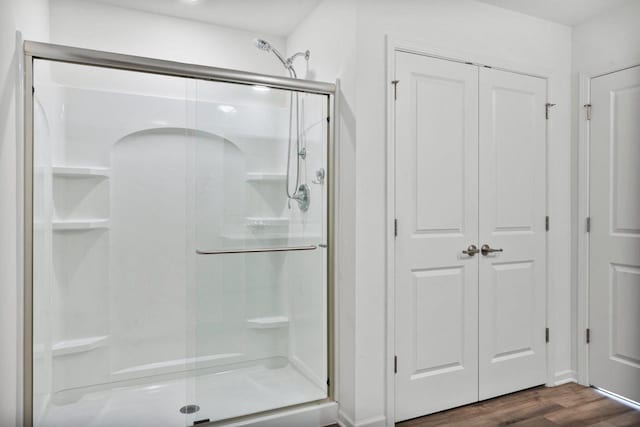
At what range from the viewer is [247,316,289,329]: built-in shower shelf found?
7.61 ft

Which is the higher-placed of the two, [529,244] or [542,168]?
[542,168]

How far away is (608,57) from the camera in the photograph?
271 cm

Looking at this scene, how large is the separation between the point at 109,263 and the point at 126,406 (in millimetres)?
902

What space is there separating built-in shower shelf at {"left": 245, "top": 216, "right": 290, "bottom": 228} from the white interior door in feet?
6.74

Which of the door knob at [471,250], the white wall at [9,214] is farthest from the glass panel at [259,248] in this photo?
the door knob at [471,250]

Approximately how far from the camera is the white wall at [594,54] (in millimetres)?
2602

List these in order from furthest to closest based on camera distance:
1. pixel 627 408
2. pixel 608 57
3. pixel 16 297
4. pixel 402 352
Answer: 1. pixel 608 57
2. pixel 627 408
3. pixel 402 352
4. pixel 16 297

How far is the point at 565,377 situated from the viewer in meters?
2.91

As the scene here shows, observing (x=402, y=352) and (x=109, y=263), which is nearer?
(x=402, y=352)

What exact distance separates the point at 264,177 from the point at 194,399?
3.95 feet

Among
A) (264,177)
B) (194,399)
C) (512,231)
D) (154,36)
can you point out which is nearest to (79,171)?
(154,36)

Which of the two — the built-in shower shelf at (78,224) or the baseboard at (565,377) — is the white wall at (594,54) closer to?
the baseboard at (565,377)

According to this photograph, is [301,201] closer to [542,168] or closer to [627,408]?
[542,168]

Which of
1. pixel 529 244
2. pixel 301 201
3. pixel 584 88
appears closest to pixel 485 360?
pixel 529 244
